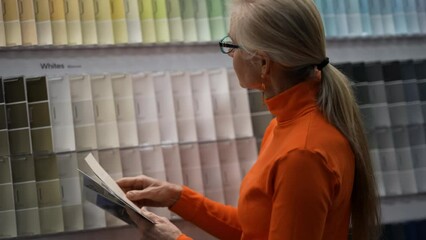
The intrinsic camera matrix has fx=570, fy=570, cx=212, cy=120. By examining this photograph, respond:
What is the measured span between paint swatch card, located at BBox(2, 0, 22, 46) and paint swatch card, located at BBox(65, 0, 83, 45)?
0.18 meters

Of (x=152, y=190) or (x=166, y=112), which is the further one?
(x=166, y=112)

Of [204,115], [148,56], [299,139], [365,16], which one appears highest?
[365,16]

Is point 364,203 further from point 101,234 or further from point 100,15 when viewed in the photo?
point 100,15

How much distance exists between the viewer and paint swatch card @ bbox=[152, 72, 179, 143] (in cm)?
218

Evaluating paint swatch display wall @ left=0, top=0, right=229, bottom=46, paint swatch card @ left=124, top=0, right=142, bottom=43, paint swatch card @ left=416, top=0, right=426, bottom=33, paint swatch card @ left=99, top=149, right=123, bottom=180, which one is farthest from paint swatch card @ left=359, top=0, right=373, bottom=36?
paint swatch card @ left=99, top=149, right=123, bottom=180

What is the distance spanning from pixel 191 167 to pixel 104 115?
38 cm

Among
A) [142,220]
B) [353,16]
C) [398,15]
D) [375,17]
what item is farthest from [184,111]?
[398,15]

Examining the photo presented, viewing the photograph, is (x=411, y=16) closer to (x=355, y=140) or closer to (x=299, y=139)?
(x=355, y=140)

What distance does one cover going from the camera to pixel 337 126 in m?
1.46

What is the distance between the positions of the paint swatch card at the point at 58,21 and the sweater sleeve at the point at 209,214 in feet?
2.44

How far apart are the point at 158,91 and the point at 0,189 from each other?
2.19 ft

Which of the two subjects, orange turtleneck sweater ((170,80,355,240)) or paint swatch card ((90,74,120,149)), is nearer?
orange turtleneck sweater ((170,80,355,240))

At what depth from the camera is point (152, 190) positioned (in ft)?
6.04

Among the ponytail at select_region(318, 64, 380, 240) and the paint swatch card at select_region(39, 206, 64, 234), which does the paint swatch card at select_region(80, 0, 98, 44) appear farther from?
the ponytail at select_region(318, 64, 380, 240)
